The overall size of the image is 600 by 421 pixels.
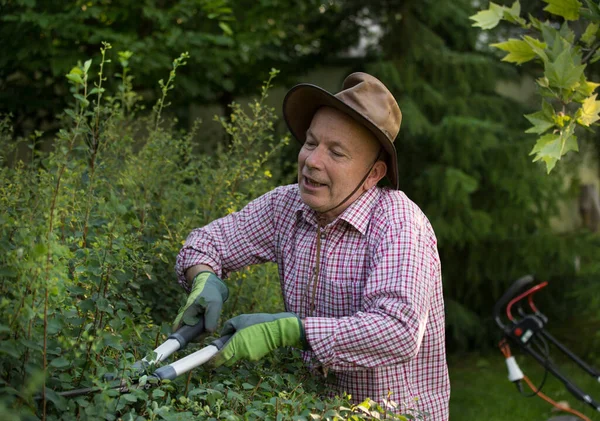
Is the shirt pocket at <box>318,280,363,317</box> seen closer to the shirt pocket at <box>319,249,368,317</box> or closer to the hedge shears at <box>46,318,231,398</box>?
the shirt pocket at <box>319,249,368,317</box>

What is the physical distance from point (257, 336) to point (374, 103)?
3.05 feet

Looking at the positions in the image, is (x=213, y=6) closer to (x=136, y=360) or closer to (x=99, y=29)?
(x=99, y=29)

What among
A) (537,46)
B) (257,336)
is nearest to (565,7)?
(537,46)

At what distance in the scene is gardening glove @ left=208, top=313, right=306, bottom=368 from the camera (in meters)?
2.34

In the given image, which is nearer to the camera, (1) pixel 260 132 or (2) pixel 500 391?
(1) pixel 260 132

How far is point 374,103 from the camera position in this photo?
106 inches

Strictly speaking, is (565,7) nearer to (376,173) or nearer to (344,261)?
(376,173)

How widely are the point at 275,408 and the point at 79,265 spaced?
765 millimetres

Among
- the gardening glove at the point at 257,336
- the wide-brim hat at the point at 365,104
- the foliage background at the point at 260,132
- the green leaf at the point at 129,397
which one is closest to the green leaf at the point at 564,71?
the wide-brim hat at the point at 365,104

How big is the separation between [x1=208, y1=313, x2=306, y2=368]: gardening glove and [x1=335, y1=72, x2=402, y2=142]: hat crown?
763mm

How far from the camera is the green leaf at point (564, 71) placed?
2.71 metres

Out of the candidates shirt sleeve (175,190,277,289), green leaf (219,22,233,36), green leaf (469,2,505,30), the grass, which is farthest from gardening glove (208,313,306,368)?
the grass

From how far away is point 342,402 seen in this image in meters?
2.32

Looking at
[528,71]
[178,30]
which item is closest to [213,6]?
[178,30]
